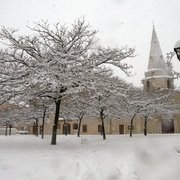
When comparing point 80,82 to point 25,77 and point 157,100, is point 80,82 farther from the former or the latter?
point 157,100

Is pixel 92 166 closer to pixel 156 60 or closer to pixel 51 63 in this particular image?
pixel 51 63

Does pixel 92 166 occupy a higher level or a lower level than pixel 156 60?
lower

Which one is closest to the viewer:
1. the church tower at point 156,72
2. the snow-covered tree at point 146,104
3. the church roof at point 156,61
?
the snow-covered tree at point 146,104

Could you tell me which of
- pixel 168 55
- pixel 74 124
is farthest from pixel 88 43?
pixel 74 124

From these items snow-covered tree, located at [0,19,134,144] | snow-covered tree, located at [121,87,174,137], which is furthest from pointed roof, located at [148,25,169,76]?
Answer: snow-covered tree, located at [0,19,134,144]

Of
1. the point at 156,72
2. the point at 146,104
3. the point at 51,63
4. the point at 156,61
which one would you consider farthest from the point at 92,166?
the point at 156,61

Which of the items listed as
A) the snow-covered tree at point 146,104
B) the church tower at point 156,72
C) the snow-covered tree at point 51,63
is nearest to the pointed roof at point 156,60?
the church tower at point 156,72

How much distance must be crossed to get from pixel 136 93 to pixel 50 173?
2632 cm

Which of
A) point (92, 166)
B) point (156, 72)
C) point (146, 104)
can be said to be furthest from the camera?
point (156, 72)

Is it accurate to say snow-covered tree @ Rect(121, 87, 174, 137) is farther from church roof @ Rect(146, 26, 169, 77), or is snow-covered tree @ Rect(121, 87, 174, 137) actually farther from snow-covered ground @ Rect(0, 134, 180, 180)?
church roof @ Rect(146, 26, 169, 77)

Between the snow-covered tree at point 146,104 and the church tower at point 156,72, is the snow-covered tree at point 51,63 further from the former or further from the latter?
the church tower at point 156,72

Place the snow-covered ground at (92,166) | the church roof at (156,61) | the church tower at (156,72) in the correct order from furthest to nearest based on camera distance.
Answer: the church roof at (156,61) → the church tower at (156,72) → the snow-covered ground at (92,166)

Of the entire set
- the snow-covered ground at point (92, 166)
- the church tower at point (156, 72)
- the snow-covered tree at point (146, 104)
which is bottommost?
the snow-covered ground at point (92, 166)

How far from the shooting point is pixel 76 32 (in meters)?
18.0
